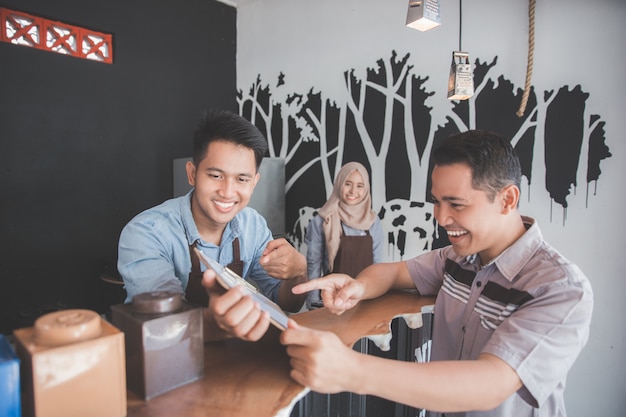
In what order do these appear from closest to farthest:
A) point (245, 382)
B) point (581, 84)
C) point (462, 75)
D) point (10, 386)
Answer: point (10, 386), point (245, 382), point (462, 75), point (581, 84)

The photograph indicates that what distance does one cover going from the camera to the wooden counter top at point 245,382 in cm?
87

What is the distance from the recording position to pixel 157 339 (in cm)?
87

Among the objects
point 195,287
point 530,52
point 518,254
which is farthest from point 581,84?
point 195,287

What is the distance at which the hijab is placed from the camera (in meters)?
3.72

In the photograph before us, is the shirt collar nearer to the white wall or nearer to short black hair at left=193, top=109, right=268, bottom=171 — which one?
short black hair at left=193, top=109, right=268, bottom=171

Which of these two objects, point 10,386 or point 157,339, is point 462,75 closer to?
point 157,339

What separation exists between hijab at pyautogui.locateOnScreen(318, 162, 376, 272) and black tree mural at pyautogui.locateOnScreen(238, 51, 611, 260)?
0.57ft

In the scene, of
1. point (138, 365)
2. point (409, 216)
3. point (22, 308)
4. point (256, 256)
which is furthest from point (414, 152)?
point (22, 308)

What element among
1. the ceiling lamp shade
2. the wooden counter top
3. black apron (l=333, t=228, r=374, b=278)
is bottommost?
black apron (l=333, t=228, r=374, b=278)

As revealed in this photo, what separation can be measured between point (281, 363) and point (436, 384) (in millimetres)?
407

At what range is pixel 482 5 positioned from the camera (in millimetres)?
3193

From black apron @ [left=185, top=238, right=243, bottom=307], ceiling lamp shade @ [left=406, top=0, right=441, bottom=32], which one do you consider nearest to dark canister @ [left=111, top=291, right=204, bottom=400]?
black apron @ [left=185, top=238, right=243, bottom=307]

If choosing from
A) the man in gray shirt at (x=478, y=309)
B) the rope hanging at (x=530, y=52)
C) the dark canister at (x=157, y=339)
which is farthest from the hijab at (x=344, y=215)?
the dark canister at (x=157, y=339)

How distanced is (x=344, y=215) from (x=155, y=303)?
2.93 metres
